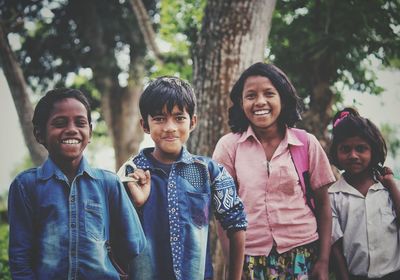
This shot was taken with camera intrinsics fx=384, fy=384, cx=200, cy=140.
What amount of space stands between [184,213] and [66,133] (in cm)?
72

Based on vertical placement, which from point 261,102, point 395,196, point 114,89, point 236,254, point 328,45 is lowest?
point 236,254

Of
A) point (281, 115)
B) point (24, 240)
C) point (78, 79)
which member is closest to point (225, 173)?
point (281, 115)

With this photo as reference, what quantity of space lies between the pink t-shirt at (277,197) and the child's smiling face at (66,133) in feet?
3.27

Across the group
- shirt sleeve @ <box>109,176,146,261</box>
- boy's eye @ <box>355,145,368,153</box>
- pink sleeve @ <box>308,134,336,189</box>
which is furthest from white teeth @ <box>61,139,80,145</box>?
boy's eye @ <box>355,145,368,153</box>

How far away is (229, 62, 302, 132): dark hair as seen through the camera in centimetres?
245

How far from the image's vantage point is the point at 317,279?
235cm

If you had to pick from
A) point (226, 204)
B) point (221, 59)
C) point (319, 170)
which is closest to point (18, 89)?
point (221, 59)

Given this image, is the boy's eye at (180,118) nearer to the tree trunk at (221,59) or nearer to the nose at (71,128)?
the nose at (71,128)

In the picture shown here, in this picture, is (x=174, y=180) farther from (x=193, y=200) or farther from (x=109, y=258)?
(x=109, y=258)

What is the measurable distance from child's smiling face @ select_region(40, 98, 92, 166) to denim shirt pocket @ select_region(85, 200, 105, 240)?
0.80ft

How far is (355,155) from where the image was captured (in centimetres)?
256

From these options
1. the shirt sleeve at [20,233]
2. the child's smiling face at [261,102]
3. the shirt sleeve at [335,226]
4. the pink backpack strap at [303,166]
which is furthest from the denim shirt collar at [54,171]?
the shirt sleeve at [335,226]

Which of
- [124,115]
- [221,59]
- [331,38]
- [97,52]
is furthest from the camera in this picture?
[124,115]

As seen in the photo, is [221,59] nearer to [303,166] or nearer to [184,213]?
[303,166]
